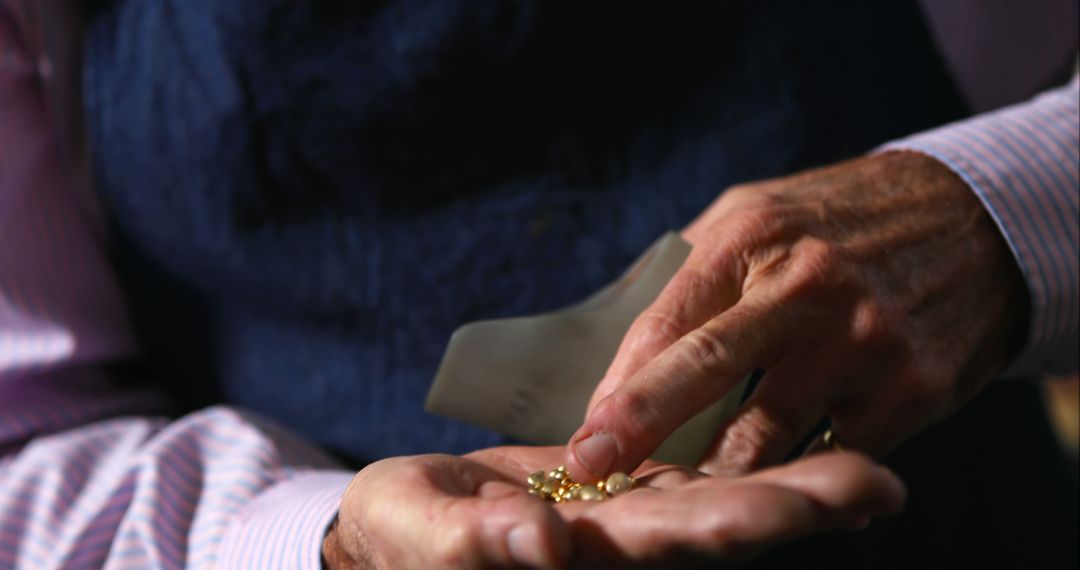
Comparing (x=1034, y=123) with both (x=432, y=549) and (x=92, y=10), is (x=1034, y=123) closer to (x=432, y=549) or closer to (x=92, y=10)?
Result: (x=432, y=549)

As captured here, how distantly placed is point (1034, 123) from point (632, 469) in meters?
0.33

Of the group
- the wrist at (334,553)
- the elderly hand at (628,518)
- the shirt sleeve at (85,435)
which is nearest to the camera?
the elderly hand at (628,518)

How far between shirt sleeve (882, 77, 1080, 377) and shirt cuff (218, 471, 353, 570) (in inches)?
13.8

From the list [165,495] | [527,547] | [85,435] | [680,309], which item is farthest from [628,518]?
[85,435]

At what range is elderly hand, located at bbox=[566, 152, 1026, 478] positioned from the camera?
0.32 m

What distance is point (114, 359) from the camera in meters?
0.62

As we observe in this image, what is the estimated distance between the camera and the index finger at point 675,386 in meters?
0.30

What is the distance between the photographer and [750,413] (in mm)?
362

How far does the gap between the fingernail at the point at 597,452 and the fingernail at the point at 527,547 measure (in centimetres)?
7

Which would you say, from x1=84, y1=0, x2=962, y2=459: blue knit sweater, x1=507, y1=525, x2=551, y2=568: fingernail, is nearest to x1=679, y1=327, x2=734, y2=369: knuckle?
x1=507, y1=525, x2=551, y2=568: fingernail

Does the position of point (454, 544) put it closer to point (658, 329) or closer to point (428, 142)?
point (658, 329)

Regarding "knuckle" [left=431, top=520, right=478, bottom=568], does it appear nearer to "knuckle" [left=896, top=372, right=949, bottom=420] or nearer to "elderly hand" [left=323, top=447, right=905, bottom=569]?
"elderly hand" [left=323, top=447, right=905, bottom=569]

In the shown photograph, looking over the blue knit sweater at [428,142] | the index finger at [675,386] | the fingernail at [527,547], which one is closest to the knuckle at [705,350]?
the index finger at [675,386]

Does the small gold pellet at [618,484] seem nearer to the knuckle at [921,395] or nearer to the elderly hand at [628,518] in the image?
the elderly hand at [628,518]
